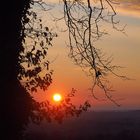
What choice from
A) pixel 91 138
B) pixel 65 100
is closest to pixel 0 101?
pixel 65 100

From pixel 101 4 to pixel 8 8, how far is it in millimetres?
1851

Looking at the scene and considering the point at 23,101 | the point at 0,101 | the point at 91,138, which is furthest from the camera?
the point at 91,138

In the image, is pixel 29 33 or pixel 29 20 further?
pixel 29 33

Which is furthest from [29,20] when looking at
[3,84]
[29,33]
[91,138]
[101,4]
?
[91,138]

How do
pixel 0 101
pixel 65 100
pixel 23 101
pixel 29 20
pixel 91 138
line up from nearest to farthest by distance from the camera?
pixel 0 101, pixel 23 101, pixel 29 20, pixel 65 100, pixel 91 138

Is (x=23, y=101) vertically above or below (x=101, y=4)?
below

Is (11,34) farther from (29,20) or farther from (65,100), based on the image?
(65,100)

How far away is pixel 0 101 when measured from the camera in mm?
8281

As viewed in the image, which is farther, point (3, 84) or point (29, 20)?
→ point (29, 20)

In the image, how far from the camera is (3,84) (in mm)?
8461

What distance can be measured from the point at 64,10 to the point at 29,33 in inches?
74.7

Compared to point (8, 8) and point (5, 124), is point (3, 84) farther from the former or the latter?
point (8, 8)

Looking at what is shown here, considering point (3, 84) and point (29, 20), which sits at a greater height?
point (29, 20)

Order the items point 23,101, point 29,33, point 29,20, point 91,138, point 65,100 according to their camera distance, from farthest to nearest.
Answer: point 91,138, point 65,100, point 29,33, point 29,20, point 23,101
